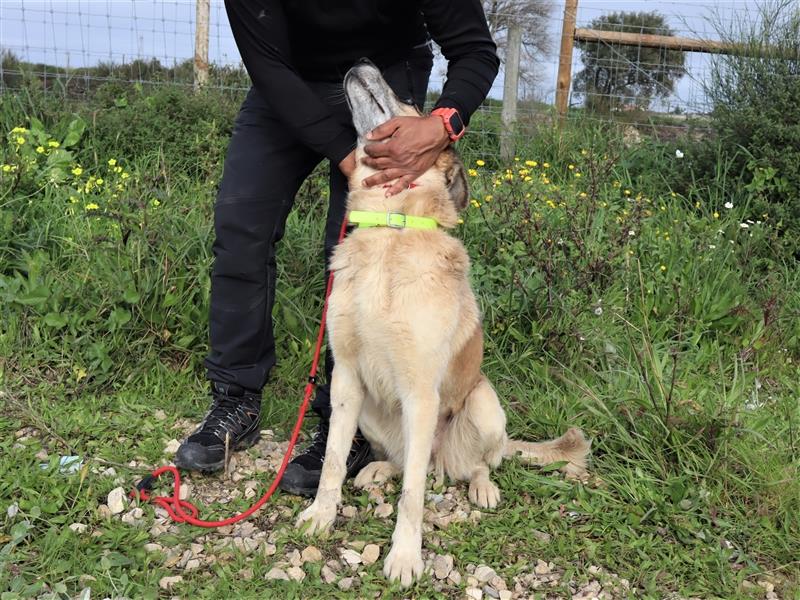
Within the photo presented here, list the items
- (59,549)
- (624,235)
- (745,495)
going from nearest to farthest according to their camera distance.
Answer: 1. (59,549)
2. (745,495)
3. (624,235)

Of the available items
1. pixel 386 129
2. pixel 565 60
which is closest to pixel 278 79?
pixel 386 129

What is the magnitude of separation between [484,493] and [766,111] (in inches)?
148

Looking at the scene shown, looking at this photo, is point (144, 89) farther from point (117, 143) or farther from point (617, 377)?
point (617, 377)

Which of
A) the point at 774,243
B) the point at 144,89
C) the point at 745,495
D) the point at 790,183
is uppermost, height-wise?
the point at 144,89

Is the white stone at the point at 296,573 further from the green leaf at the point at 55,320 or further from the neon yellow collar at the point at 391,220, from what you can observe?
the green leaf at the point at 55,320

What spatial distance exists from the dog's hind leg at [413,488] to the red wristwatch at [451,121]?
88cm

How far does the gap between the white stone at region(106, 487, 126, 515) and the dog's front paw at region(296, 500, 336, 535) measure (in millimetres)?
599

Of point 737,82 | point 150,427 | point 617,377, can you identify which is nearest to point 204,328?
point 150,427

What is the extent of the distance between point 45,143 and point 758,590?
4839 mm

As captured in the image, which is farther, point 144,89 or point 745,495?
point 144,89

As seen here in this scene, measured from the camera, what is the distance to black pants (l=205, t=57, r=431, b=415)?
2.68m

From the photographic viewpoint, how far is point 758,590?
2.17 metres

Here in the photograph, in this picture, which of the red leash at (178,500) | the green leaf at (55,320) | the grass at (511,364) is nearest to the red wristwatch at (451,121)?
the red leash at (178,500)

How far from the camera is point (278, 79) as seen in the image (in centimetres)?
251
